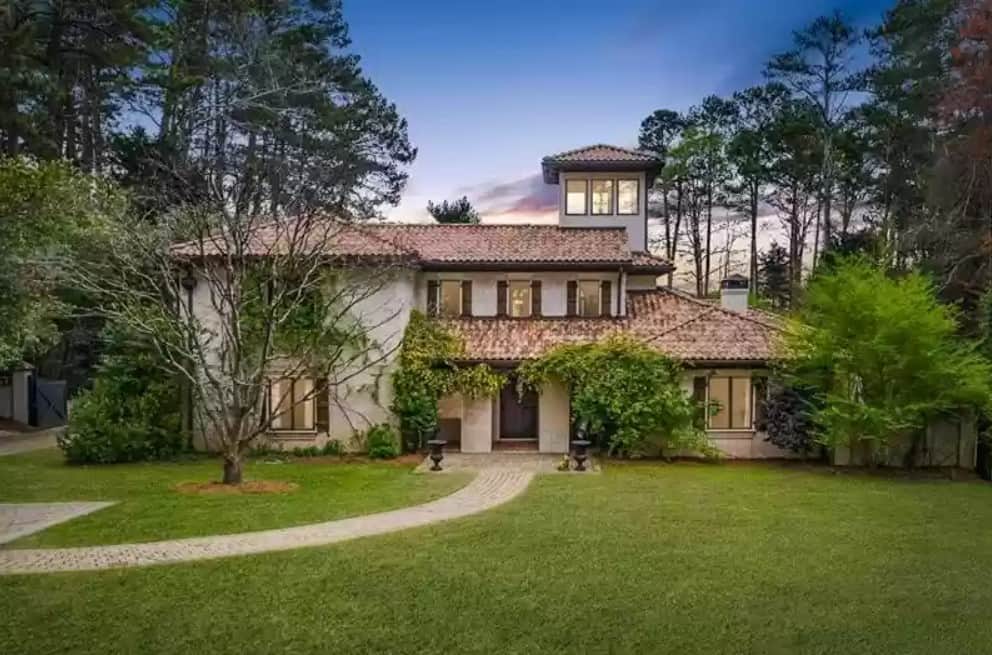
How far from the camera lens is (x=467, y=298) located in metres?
22.5

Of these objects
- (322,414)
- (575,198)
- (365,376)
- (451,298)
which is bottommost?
(322,414)

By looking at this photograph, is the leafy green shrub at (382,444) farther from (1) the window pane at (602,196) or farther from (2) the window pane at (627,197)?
(2) the window pane at (627,197)

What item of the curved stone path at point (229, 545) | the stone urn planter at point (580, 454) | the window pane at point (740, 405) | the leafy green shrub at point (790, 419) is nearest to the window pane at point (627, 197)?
the window pane at point (740, 405)

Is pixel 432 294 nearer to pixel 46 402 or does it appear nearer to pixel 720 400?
pixel 720 400

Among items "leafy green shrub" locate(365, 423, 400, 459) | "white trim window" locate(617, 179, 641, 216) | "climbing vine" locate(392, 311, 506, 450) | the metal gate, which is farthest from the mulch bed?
the metal gate

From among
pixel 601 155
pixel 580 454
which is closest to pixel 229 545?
pixel 580 454

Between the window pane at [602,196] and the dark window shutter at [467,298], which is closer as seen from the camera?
the dark window shutter at [467,298]

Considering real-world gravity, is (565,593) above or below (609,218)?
below

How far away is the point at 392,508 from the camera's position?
13.1 meters

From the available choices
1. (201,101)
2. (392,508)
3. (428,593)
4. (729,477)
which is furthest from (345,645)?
(201,101)

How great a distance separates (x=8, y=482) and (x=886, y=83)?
36218mm

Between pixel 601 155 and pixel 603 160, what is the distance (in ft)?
1.21

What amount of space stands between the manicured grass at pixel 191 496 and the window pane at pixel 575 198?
36.7 ft

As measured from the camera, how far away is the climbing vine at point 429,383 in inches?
778
